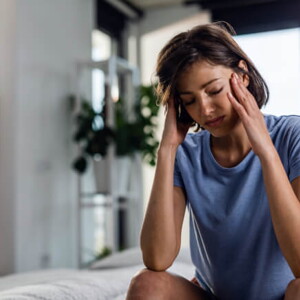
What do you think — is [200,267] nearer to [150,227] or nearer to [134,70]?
[150,227]

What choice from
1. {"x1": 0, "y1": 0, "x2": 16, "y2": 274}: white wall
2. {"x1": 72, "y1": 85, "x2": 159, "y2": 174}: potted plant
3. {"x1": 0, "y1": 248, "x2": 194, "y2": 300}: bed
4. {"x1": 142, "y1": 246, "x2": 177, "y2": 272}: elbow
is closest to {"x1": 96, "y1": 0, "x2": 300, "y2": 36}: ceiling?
{"x1": 72, "y1": 85, "x2": 159, "y2": 174}: potted plant

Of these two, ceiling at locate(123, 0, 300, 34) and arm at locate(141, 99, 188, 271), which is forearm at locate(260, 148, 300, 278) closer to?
arm at locate(141, 99, 188, 271)

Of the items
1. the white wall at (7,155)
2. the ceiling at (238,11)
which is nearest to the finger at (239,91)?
the white wall at (7,155)

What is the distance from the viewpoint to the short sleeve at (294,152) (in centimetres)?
103

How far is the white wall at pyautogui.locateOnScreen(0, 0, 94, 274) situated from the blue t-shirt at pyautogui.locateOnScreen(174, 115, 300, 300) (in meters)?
1.85

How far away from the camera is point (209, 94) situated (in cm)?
111

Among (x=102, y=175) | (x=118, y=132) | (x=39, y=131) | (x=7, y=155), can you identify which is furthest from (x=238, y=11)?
(x=7, y=155)

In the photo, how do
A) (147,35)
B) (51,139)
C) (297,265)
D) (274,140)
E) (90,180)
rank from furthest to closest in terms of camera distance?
(147,35), (90,180), (51,139), (274,140), (297,265)

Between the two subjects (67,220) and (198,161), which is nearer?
(198,161)

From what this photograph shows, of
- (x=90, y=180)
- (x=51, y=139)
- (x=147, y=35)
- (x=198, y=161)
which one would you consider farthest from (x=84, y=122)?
(x=198, y=161)

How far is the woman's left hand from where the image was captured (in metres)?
1.02

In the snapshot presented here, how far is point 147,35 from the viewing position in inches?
167

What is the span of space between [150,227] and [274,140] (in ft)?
1.02

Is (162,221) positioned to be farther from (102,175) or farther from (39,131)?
(102,175)
